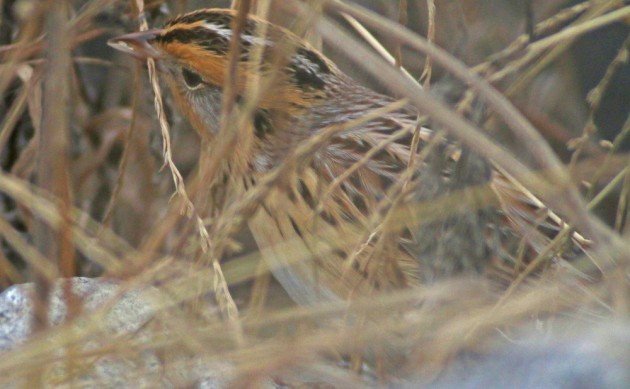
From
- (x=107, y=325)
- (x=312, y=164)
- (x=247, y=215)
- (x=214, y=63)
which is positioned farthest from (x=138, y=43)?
(x=247, y=215)

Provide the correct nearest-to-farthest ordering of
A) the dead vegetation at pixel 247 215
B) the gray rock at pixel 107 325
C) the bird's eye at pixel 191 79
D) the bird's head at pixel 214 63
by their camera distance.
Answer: the dead vegetation at pixel 247 215 → the gray rock at pixel 107 325 → the bird's head at pixel 214 63 → the bird's eye at pixel 191 79

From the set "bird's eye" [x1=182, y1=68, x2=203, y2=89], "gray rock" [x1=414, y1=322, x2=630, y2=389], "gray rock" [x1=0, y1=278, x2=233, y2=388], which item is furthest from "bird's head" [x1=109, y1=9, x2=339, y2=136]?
"gray rock" [x1=414, y1=322, x2=630, y2=389]

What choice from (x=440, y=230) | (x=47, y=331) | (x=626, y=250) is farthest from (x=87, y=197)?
(x=626, y=250)

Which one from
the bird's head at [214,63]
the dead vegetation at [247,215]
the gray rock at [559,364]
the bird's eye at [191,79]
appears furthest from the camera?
the bird's eye at [191,79]

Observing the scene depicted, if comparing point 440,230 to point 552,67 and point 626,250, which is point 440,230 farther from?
point 552,67

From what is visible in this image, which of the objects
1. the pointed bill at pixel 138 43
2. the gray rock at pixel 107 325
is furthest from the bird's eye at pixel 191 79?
the gray rock at pixel 107 325

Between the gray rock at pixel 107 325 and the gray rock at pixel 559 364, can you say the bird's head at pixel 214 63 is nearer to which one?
the gray rock at pixel 107 325

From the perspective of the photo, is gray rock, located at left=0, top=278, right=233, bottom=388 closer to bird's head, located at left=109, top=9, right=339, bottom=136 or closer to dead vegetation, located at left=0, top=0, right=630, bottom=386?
dead vegetation, located at left=0, top=0, right=630, bottom=386
